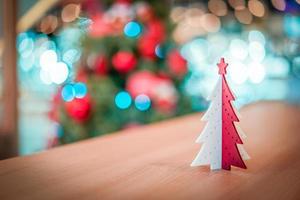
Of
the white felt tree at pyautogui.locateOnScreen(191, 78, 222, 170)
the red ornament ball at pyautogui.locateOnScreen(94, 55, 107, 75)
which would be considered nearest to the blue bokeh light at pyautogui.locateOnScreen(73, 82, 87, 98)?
the red ornament ball at pyautogui.locateOnScreen(94, 55, 107, 75)

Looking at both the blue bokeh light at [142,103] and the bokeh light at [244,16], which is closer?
the blue bokeh light at [142,103]

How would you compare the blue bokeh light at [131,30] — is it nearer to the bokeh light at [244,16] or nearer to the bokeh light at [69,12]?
the bokeh light at [69,12]

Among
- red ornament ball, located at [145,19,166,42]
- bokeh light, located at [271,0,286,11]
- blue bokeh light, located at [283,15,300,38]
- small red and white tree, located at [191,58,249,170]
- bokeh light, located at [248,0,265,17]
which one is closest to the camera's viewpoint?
small red and white tree, located at [191,58,249,170]

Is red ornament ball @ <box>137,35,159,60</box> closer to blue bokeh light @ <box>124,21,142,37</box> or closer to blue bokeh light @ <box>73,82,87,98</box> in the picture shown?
blue bokeh light @ <box>124,21,142,37</box>

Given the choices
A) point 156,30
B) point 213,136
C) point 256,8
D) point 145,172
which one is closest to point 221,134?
point 213,136

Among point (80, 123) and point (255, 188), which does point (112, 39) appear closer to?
point (80, 123)

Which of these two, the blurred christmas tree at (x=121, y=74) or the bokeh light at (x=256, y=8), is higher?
the bokeh light at (x=256, y=8)

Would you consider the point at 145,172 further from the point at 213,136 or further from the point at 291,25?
the point at 291,25

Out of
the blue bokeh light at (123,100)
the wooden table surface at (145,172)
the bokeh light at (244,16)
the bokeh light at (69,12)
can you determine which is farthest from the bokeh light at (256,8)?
Result: the wooden table surface at (145,172)
